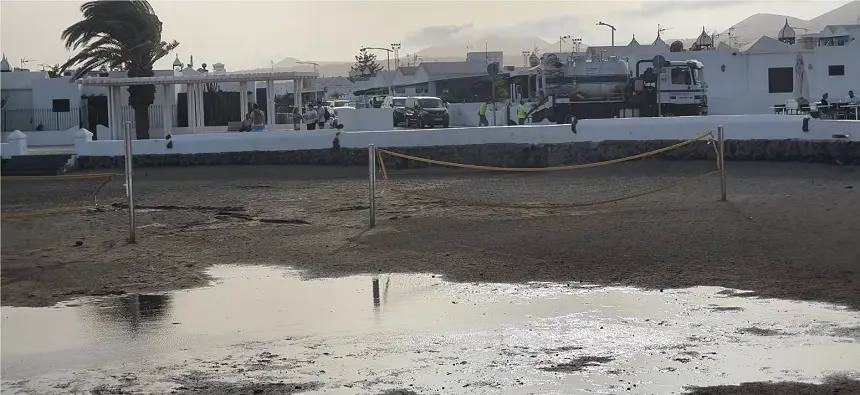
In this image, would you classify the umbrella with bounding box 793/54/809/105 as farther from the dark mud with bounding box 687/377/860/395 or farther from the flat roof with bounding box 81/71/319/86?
the dark mud with bounding box 687/377/860/395

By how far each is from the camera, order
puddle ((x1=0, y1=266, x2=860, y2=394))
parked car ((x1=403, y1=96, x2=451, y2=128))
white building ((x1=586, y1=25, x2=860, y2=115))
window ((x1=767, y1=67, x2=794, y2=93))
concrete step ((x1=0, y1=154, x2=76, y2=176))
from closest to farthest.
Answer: puddle ((x1=0, y1=266, x2=860, y2=394)), concrete step ((x1=0, y1=154, x2=76, y2=176)), parked car ((x1=403, y1=96, x2=451, y2=128)), white building ((x1=586, y1=25, x2=860, y2=115)), window ((x1=767, y1=67, x2=794, y2=93))

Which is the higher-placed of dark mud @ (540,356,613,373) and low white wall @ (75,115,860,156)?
low white wall @ (75,115,860,156)

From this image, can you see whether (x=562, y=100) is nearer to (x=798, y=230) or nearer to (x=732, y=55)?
(x=732, y=55)

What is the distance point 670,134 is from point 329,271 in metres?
12.7

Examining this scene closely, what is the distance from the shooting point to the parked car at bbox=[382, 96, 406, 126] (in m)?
46.0

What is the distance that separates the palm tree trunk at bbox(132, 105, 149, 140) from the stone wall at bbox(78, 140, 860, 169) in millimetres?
13674

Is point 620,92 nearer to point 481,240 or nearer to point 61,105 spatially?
point 61,105

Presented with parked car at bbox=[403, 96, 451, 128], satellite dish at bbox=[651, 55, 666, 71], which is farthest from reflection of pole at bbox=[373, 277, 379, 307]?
parked car at bbox=[403, 96, 451, 128]

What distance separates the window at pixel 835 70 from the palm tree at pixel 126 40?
27752mm

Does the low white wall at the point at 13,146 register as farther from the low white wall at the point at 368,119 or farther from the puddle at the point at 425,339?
the puddle at the point at 425,339

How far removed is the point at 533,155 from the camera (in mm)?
25719

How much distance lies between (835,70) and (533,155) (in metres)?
28.9

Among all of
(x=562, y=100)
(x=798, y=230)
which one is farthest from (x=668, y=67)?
(x=798, y=230)

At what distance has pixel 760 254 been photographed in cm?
1435
